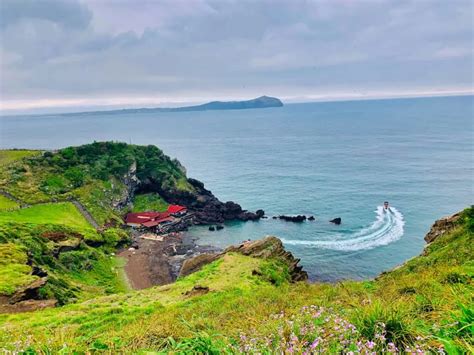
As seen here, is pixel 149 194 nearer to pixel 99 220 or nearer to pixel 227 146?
pixel 99 220

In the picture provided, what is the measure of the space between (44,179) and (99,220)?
1544 centimetres

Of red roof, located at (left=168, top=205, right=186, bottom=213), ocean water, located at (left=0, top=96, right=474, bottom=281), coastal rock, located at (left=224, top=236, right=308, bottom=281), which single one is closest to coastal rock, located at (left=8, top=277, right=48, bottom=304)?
coastal rock, located at (left=224, top=236, right=308, bottom=281)

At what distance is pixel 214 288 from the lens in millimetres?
22156

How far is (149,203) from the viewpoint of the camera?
242 ft

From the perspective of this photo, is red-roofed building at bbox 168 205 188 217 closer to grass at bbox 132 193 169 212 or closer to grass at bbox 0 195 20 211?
grass at bbox 132 193 169 212

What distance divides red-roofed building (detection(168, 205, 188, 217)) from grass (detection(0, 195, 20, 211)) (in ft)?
82.5

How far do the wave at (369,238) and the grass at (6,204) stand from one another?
40.9 meters

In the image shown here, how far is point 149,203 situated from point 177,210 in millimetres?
7504

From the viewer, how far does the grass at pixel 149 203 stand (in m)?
71.8

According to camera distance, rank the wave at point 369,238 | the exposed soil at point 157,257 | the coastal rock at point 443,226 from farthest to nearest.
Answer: the wave at point 369,238 < the exposed soil at point 157,257 < the coastal rock at point 443,226

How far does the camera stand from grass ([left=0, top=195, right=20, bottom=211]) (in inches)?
2108

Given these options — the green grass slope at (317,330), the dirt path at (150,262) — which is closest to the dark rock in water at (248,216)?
the dirt path at (150,262)

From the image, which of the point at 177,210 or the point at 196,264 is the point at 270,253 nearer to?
the point at 196,264

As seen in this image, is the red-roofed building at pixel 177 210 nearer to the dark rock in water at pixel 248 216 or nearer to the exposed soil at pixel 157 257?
the exposed soil at pixel 157 257
